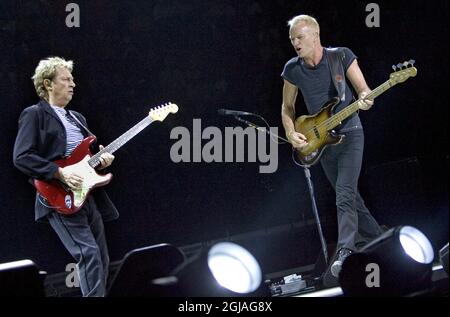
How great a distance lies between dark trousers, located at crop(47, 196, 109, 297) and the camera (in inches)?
162

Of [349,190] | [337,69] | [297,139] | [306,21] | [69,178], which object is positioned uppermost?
[306,21]

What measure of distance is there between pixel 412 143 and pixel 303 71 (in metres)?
1.32

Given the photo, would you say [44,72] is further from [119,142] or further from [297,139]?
[297,139]

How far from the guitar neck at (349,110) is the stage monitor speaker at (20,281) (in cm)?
252

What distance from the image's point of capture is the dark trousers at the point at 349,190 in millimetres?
4629

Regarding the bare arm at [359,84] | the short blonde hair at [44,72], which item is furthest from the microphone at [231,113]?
the short blonde hair at [44,72]

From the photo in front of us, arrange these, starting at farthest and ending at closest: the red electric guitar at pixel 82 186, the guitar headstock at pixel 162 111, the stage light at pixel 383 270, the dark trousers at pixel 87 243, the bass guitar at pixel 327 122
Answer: the guitar headstock at pixel 162 111 < the bass guitar at pixel 327 122 < the red electric guitar at pixel 82 186 < the dark trousers at pixel 87 243 < the stage light at pixel 383 270

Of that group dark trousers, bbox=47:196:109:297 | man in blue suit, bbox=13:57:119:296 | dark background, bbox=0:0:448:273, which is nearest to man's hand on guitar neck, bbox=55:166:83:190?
man in blue suit, bbox=13:57:119:296

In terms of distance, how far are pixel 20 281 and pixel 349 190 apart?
2509 mm

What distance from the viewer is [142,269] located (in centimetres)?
304

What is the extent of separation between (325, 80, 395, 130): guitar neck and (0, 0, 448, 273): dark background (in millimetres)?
549

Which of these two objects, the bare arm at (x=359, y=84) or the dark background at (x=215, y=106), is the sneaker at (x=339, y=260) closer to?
the dark background at (x=215, y=106)

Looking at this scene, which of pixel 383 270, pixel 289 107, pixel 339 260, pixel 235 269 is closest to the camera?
pixel 235 269

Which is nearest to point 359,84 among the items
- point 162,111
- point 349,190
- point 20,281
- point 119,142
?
point 349,190
